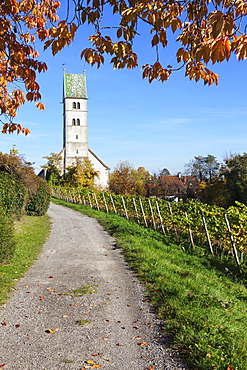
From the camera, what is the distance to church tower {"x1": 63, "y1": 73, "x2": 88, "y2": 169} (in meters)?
69.3

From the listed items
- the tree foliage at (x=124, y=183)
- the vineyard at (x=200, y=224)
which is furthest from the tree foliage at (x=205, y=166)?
the vineyard at (x=200, y=224)

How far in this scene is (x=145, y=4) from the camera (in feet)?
12.9

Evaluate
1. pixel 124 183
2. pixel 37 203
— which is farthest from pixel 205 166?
pixel 37 203

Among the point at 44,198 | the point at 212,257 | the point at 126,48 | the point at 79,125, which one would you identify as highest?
the point at 79,125

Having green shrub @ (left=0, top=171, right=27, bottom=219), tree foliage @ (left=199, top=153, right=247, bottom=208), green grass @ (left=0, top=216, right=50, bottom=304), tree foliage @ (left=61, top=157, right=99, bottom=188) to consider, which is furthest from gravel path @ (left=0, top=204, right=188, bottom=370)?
tree foliage @ (left=61, top=157, right=99, bottom=188)

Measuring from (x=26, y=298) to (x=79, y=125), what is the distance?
67.3 metres

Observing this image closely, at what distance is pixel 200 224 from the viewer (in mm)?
12195

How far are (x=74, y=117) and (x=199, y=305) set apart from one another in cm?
6901

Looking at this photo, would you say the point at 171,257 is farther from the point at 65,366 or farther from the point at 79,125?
the point at 79,125

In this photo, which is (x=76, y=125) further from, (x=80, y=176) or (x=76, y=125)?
(x=80, y=176)

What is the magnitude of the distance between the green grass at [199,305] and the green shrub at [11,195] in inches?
243

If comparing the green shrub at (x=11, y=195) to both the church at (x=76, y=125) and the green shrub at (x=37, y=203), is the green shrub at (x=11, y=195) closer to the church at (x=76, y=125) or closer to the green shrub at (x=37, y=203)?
the green shrub at (x=37, y=203)

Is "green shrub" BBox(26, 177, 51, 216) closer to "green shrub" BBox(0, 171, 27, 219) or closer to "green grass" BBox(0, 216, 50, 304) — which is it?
"green shrub" BBox(0, 171, 27, 219)

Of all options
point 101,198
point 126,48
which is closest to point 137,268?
point 126,48
